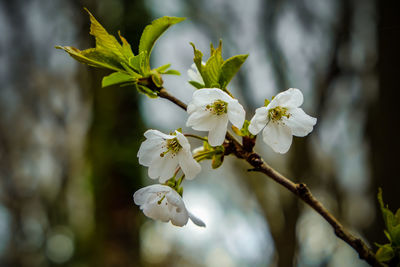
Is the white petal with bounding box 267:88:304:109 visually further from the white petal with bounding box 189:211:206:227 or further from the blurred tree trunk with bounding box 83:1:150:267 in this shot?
the blurred tree trunk with bounding box 83:1:150:267

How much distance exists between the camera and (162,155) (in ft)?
1.59

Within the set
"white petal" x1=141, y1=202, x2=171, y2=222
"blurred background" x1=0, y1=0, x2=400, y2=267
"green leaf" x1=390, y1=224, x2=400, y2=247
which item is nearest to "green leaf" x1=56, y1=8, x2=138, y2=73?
"white petal" x1=141, y1=202, x2=171, y2=222

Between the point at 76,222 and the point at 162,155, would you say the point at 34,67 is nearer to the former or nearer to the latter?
the point at 76,222

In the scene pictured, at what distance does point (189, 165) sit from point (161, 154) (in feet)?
0.29

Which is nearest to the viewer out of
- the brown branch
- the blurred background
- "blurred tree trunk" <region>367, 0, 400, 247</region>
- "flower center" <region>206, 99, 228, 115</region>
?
the brown branch

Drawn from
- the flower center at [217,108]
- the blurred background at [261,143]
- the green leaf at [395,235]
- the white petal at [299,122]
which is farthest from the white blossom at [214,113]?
the blurred background at [261,143]

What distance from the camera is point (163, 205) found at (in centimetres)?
49

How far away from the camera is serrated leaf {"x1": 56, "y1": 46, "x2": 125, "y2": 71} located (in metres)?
0.40

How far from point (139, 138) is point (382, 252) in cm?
179

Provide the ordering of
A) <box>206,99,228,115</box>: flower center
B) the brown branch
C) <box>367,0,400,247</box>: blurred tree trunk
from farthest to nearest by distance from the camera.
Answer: <box>367,0,400,247</box>: blurred tree trunk → <box>206,99,228,115</box>: flower center → the brown branch

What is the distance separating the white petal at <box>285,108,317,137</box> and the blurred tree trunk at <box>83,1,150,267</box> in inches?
65.4

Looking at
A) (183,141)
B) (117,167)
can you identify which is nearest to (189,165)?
(183,141)

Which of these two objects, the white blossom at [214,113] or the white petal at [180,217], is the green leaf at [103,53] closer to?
the white blossom at [214,113]

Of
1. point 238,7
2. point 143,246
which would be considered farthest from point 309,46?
point 143,246
